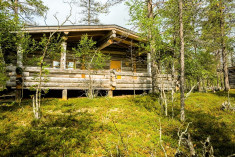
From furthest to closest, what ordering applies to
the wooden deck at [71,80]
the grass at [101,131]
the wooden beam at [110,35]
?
the wooden beam at [110,35], the wooden deck at [71,80], the grass at [101,131]

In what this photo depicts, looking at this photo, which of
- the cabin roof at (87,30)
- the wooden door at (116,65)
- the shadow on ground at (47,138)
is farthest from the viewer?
the wooden door at (116,65)

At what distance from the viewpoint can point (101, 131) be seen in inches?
174

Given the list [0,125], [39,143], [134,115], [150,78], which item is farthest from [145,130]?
[150,78]

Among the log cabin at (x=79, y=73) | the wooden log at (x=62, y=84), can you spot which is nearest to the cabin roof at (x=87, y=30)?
the log cabin at (x=79, y=73)

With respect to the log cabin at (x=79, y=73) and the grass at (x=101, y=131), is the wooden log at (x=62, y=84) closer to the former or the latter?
the log cabin at (x=79, y=73)

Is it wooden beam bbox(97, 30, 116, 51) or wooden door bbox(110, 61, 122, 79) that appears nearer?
wooden beam bbox(97, 30, 116, 51)

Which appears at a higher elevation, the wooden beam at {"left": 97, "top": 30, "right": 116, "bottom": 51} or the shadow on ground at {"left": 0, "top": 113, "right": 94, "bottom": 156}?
the wooden beam at {"left": 97, "top": 30, "right": 116, "bottom": 51}

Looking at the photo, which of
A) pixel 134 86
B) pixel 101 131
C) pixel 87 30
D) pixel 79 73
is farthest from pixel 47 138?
pixel 87 30

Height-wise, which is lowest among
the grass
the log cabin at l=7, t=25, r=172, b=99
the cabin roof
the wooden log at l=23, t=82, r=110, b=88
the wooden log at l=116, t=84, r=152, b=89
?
the grass

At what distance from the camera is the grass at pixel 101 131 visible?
3484 millimetres

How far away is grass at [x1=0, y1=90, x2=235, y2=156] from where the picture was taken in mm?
3484

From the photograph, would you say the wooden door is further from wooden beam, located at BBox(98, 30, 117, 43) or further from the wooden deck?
the wooden deck

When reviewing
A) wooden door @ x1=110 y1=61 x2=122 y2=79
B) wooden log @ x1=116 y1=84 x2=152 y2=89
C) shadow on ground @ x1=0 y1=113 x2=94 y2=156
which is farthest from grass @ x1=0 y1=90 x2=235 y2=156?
Answer: wooden door @ x1=110 y1=61 x2=122 y2=79

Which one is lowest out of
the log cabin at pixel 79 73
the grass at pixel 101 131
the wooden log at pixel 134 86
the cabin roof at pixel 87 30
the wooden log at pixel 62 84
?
the grass at pixel 101 131
